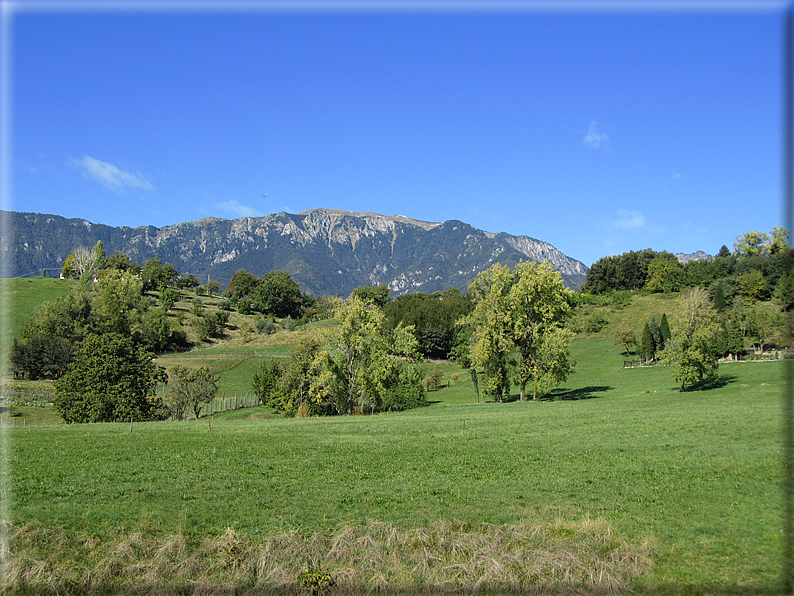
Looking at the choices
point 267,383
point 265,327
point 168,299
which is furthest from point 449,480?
point 168,299

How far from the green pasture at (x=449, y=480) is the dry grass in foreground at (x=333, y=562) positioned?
0.84 m

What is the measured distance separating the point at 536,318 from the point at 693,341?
13.3 meters

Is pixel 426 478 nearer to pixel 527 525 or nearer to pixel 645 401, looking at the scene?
pixel 527 525

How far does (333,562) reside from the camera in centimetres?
1038

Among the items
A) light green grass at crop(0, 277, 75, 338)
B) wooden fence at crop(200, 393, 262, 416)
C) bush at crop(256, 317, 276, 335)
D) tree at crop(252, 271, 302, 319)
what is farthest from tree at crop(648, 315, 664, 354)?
tree at crop(252, 271, 302, 319)

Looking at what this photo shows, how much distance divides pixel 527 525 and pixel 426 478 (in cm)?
554

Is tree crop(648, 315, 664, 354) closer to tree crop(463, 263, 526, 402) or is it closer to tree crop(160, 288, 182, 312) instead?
tree crop(463, 263, 526, 402)

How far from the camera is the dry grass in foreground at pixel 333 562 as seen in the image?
9.45 meters

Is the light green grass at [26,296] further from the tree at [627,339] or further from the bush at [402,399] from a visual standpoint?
the tree at [627,339]

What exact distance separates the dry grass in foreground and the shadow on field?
3937 centimetres

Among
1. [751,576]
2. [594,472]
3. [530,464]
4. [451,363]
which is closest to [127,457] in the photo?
[530,464]

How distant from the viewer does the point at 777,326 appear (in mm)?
66250

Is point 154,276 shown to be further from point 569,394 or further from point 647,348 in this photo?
point 569,394

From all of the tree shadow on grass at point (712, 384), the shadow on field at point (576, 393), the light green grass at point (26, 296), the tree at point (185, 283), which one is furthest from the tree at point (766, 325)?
the tree at point (185, 283)
